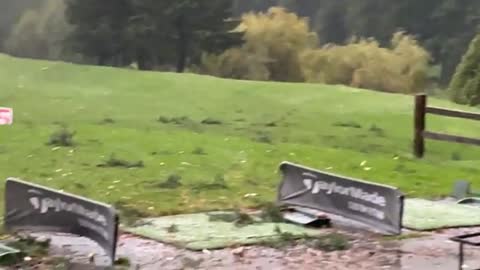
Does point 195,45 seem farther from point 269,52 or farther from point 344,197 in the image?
point 344,197

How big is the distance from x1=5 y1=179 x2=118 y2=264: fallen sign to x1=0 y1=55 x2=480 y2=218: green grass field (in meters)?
1.93

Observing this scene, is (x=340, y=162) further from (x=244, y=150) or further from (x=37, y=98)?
(x=37, y=98)

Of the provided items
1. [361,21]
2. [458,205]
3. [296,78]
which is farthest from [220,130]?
[361,21]

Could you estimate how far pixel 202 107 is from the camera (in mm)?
25828

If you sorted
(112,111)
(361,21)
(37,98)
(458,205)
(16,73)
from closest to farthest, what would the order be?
(458,205) → (112,111) → (37,98) → (16,73) → (361,21)

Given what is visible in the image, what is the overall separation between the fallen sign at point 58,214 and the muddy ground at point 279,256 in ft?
0.61

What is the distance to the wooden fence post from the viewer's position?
17.7m

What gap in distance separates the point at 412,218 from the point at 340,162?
18.0ft

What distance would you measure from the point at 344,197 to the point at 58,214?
2959mm

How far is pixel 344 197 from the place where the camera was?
35.6 ft

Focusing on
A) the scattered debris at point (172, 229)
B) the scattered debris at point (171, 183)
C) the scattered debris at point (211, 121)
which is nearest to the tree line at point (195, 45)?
the scattered debris at point (211, 121)

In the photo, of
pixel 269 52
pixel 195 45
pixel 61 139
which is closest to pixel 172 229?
pixel 61 139

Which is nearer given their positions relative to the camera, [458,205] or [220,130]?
[458,205]

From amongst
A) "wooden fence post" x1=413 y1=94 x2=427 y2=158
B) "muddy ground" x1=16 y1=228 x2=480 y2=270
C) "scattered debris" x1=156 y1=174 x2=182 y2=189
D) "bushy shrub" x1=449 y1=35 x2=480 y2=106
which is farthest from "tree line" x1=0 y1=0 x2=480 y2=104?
"muddy ground" x1=16 y1=228 x2=480 y2=270
